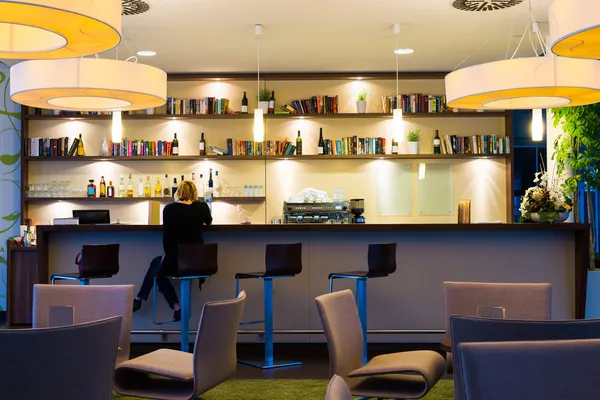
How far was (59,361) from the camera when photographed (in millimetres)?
2795

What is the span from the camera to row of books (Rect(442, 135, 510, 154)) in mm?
9414

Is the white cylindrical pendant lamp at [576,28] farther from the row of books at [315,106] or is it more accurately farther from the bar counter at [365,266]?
the row of books at [315,106]

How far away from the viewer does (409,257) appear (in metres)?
6.80

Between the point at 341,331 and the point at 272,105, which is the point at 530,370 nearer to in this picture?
the point at 341,331

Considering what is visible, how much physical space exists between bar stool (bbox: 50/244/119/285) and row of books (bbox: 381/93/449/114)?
14.6ft

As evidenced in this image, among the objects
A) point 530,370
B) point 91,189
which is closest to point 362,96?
point 91,189

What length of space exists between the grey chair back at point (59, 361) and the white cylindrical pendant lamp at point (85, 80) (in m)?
2.41

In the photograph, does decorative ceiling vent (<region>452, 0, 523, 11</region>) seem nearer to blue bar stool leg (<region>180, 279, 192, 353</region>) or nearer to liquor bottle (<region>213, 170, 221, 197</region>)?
blue bar stool leg (<region>180, 279, 192, 353</region>)

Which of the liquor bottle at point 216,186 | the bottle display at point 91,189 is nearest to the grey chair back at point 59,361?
the liquor bottle at point 216,186

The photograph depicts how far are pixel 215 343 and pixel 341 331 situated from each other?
651 millimetres

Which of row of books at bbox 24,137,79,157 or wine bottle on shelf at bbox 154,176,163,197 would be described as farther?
wine bottle on shelf at bbox 154,176,163,197

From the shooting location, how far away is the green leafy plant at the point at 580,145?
25.1 feet

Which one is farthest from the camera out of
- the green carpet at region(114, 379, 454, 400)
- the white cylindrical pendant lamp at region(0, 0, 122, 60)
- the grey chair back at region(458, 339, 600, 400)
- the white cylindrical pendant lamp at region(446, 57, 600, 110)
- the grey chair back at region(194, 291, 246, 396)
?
the green carpet at region(114, 379, 454, 400)

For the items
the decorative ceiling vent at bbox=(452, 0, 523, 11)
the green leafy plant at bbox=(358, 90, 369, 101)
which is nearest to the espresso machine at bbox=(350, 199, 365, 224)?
the green leafy plant at bbox=(358, 90, 369, 101)
